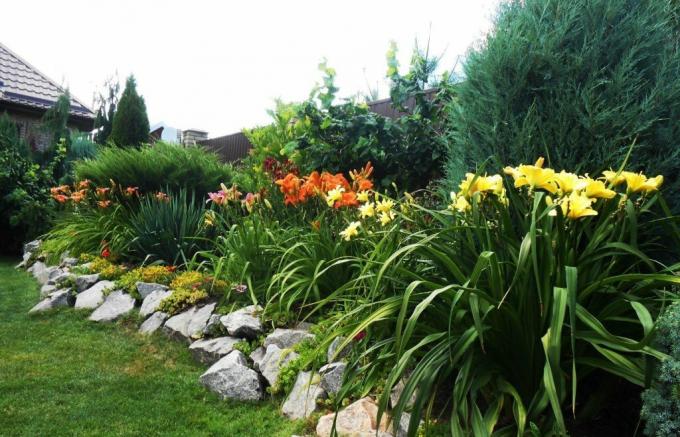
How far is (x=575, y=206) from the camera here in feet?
6.08

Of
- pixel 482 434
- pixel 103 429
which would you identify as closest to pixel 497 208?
pixel 482 434

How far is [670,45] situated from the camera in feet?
9.07

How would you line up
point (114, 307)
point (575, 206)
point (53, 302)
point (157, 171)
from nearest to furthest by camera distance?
point (575, 206) → point (114, 307) → point (53, 302) → point (157, 171)

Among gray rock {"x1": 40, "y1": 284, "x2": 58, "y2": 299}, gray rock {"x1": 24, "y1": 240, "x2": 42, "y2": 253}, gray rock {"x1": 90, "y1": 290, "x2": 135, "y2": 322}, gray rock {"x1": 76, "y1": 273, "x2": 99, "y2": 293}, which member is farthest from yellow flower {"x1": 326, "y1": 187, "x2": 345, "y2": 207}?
gray rock {"x1": 24, "y1": 240, "x2": 42, "y2": 253}

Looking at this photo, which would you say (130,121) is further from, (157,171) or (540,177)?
(540,177)

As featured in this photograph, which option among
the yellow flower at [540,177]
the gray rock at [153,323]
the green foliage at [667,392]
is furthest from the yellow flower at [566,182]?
the gray rock at [153,323]

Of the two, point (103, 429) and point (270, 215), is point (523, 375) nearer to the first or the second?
point (103, 429)

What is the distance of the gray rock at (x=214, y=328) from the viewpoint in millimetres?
3734

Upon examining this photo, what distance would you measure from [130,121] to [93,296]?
8.72 meters

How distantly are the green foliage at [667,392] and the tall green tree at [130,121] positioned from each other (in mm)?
12748

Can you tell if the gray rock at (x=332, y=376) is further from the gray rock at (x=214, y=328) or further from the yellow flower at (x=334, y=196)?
the gray rock at (x=214, y=328)

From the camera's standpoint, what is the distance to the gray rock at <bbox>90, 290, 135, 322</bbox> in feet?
15.2

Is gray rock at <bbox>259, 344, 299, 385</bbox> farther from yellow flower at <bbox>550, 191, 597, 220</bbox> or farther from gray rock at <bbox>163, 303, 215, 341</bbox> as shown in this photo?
yellow flower at <bbox>550, 191, 597, 220</bbox>

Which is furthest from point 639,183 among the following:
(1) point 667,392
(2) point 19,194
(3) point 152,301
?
(2) point 19,194
